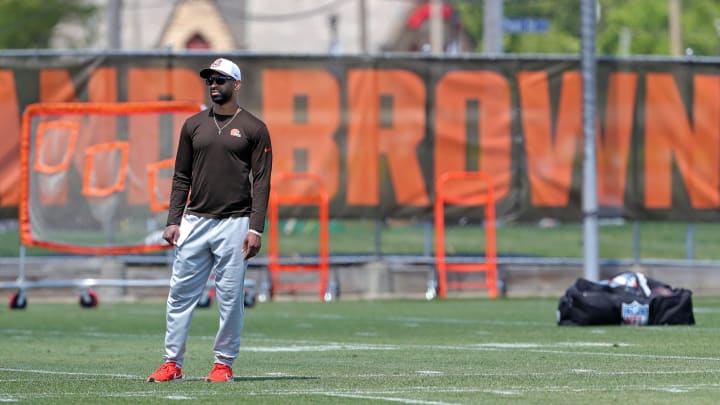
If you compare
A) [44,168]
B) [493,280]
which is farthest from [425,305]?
[44,168]

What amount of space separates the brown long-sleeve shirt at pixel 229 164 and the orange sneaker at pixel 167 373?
3.38ft

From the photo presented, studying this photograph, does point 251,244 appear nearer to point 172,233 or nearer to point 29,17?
point 172,233

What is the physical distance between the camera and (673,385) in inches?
432

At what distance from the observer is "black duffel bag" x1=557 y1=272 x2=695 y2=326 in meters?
17.6

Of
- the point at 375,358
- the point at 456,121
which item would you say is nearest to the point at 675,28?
the point at 456,121

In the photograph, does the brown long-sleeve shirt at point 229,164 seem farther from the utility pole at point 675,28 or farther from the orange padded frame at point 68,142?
the utility pole at point 675,28

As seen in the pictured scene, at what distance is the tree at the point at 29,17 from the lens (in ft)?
185

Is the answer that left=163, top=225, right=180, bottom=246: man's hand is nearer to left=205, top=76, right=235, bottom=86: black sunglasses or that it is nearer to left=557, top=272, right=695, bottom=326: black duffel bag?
left=205, top=76, right=235, bottom=86: black sunglasses

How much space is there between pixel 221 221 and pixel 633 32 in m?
57.3

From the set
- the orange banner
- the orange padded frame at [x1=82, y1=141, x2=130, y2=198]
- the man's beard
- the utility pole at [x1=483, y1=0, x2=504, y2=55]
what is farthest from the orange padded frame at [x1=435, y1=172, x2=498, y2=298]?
the man's beard

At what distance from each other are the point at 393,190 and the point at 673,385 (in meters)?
14.5

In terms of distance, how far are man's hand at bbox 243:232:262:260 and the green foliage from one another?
53825 millimetres

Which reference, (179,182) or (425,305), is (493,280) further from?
(179,182)

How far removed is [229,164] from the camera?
11.5 meters
